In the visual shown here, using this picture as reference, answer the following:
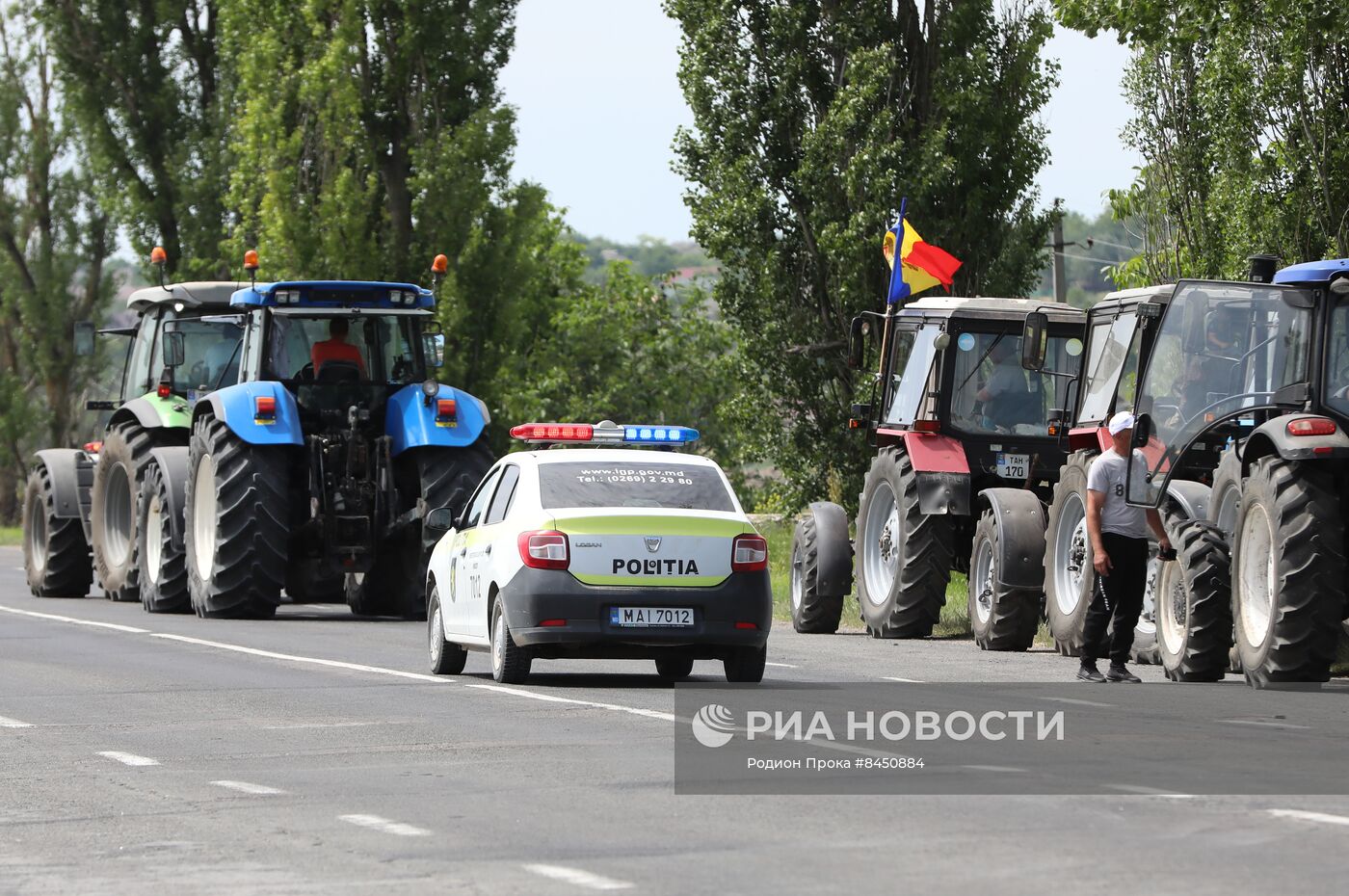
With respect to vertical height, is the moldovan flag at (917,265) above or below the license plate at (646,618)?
above

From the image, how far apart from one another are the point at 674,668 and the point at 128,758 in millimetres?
5667

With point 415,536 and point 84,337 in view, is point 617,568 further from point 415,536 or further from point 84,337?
point 84,337

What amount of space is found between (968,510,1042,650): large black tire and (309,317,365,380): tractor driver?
24.7 feet

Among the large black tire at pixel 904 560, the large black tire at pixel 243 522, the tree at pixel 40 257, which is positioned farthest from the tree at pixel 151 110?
the large black tire at pixel 904 560

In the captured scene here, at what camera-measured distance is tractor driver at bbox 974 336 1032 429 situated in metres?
22.8

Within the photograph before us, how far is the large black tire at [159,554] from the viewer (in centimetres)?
2628

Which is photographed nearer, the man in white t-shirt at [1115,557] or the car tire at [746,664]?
the car tire at [746,664]

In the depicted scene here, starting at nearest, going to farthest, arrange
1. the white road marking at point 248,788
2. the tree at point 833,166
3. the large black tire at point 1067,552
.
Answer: the white road marking at point 248,788 < the large black tire at point 1067,552 < the tree at point 833,166

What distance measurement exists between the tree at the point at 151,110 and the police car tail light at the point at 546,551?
1402 inches

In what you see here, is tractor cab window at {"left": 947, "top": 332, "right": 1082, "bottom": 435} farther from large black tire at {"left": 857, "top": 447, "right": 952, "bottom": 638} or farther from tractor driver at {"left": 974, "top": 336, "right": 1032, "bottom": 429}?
large black tire at {"left": 857, "top": 447, "right": 952, "bottom": 638}

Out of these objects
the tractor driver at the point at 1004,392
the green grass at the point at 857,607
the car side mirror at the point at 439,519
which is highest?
the tractor driver at the point at 1004,392

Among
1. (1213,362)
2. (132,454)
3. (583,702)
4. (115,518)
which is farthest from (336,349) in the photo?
Result: (583,702)

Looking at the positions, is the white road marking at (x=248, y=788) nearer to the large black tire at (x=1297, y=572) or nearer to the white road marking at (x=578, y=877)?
the white road marking at (x=578, y=877)

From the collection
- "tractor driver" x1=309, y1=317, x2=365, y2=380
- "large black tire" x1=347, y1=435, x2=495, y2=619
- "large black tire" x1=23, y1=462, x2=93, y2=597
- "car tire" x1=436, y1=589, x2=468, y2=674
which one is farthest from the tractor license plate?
"large black tire" x1=23, y1=462, x2=93, y2=597
